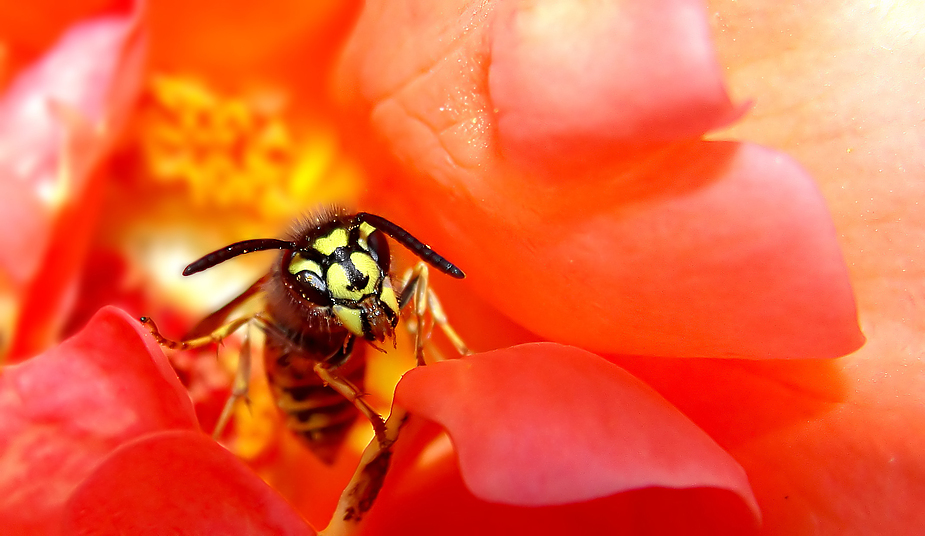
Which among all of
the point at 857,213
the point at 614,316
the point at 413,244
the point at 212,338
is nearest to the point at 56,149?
the point at 212,338

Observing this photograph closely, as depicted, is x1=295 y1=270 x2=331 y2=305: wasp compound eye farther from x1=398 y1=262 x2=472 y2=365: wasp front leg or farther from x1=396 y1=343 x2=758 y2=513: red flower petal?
x1=396 y1=343 x2=758 y2=513: red flower petal

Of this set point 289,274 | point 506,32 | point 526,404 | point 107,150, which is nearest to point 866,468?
point 526,404

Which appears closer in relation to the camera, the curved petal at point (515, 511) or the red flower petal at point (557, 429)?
the red flower petal at point (557, 429)

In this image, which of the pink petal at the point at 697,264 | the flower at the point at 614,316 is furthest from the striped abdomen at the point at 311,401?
the pink petal at the point at 697,264

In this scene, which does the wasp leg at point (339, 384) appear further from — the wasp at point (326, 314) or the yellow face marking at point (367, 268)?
the yellow face marking at point (367, 268)

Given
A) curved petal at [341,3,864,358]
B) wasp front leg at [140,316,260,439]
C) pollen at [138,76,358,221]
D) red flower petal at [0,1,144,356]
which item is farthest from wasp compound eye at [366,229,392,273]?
pollen at [138,76,358,221]

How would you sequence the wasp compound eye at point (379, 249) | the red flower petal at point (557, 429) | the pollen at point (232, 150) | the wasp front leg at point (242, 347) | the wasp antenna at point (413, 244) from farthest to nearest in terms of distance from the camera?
the pollen at point (232, 150), the wasp front leg at point (242, 347), the wasp compound eye at point (379, 249), the wasp antenna at point (413, 244), the red flower petal at point (557, 429)

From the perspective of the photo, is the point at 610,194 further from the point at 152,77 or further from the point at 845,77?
the point at 152,77
